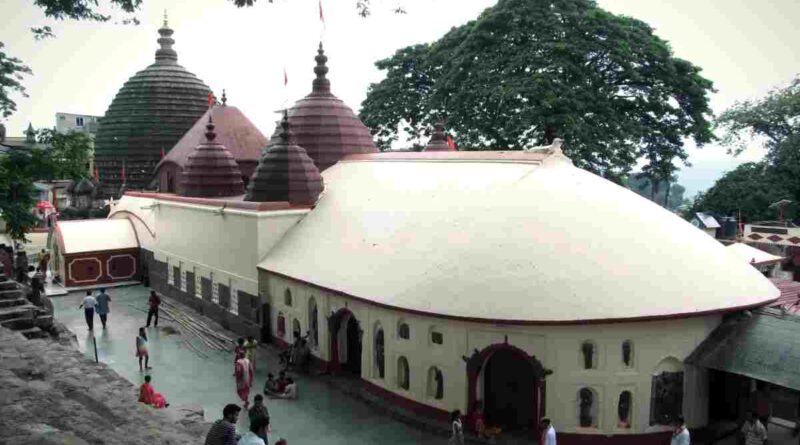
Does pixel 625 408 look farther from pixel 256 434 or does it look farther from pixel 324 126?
pixel 324 126

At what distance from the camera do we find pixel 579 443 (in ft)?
43.6

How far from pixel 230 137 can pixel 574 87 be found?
1674cm

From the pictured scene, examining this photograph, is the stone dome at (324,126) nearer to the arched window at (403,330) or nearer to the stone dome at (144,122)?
the arched window at (403,330)

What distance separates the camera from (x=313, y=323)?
18.8 metres

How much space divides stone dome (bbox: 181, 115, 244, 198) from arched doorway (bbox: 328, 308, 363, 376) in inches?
449

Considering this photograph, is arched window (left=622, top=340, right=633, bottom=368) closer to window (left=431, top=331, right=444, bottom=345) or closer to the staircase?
window (left=431, top=331, right=444, bottom=345)

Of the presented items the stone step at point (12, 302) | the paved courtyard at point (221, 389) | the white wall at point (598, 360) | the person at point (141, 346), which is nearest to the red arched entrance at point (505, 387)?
the white wall at point (598, 360)

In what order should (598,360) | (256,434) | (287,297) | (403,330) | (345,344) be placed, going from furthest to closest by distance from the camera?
(287,297) < (345,344) < (403,330) < (598,360) < (256,434)

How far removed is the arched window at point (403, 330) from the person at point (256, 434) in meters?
6.49

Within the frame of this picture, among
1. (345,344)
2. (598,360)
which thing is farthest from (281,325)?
(598,360)

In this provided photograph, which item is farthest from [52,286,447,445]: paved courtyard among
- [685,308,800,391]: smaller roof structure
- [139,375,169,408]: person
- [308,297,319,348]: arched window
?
[685,308,800,391]: smaller roof structure

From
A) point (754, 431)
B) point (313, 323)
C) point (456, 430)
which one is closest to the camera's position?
point (754, 431)

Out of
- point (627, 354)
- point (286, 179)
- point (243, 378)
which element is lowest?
point (243, 378)

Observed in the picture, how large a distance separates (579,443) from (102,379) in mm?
8937
